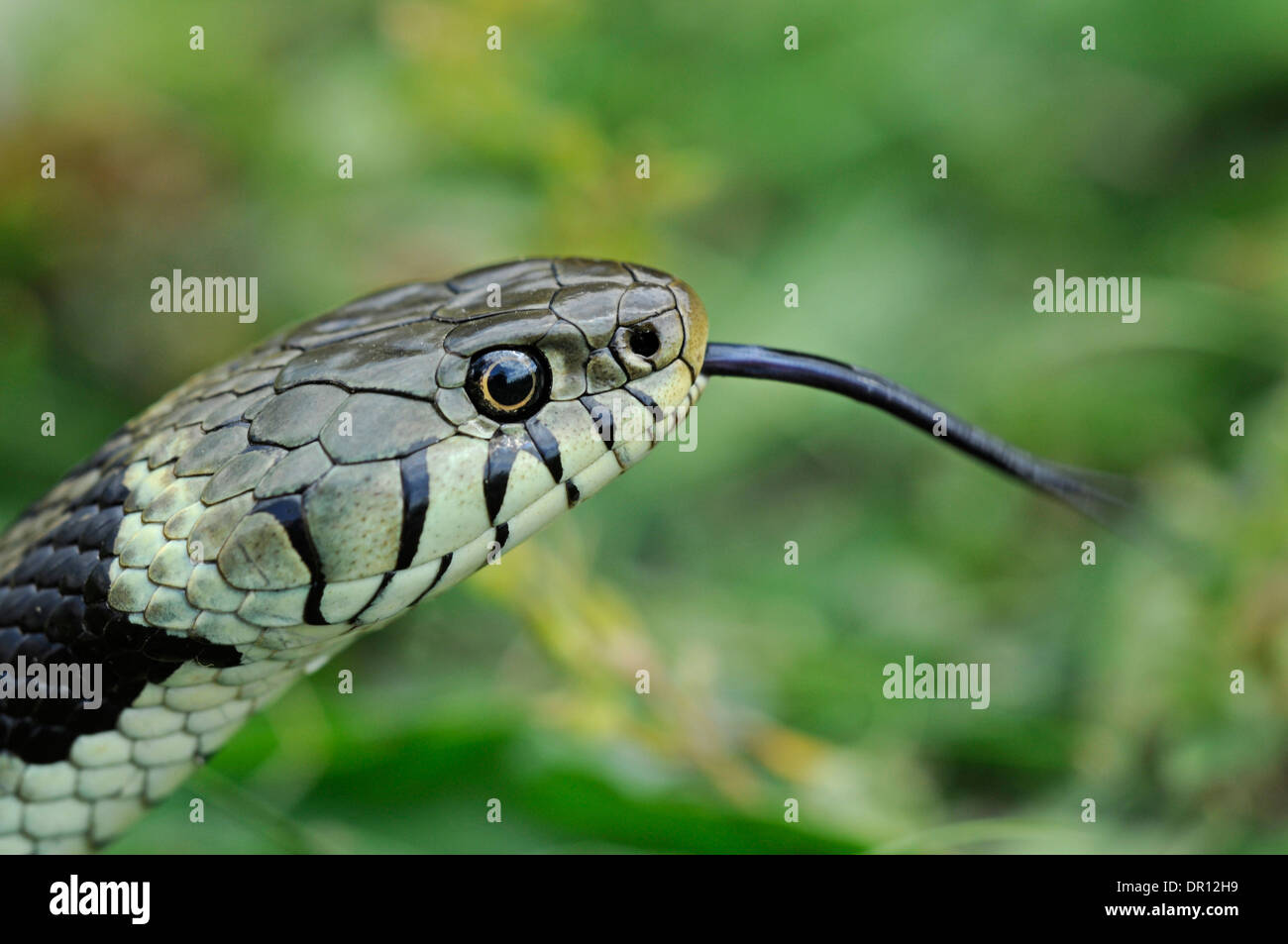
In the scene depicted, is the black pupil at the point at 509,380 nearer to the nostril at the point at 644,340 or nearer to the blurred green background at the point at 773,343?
the nostril at the point at 644,340

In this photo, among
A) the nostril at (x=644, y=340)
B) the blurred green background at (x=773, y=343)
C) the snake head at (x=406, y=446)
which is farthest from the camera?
the blurred green background at (x=773, y=343)

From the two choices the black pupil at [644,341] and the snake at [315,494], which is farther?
the black pupil at [644,341]

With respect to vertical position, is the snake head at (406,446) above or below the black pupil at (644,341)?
below

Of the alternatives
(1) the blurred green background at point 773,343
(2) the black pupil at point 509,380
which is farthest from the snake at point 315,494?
(1) the blurred green background at point 773,343

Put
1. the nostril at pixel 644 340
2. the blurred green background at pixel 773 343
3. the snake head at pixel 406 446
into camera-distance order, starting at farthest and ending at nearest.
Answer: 1. the blurred green background at pixel 773 343
2. the nostril at pixel 644 340
3. the snake head at pixel 406 446
